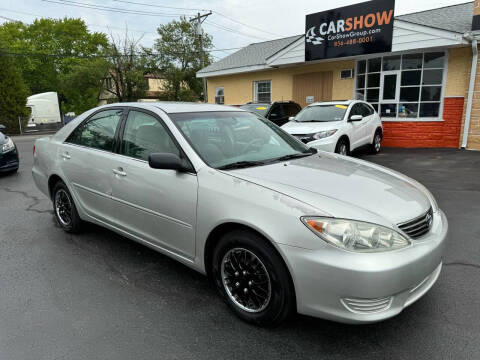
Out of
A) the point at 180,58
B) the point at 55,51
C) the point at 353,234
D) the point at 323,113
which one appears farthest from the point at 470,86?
the point at 55,51

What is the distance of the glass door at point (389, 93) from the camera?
11.8 m

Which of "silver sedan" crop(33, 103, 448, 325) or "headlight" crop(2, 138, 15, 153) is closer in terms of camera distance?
"silver sedan" crop(33, 103, 448, 325)

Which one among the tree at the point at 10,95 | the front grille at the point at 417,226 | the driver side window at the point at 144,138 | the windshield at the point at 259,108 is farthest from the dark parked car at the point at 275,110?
the tree at the point at 10,95

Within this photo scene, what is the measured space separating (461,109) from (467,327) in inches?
406

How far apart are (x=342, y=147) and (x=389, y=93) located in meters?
4.49

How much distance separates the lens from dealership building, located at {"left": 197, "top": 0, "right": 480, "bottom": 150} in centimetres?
1062

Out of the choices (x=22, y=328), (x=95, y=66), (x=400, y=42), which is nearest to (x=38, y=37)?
(x=95, y=66)

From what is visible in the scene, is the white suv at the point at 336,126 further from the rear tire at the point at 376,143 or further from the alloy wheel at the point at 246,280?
the alloy wheel at the point at 246,280

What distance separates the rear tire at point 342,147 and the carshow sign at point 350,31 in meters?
4.10

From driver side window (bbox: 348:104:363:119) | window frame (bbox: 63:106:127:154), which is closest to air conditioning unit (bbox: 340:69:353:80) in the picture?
driver side window (bbox: 348:104:363:119)

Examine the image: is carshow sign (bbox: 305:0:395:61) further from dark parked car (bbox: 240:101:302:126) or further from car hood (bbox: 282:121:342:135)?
car hood (bbox: 282:121:342:135)

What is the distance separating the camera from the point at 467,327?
257 centimetres

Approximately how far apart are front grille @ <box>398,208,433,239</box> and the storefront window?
10.3 meters

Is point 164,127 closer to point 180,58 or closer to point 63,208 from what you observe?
point 63,208
